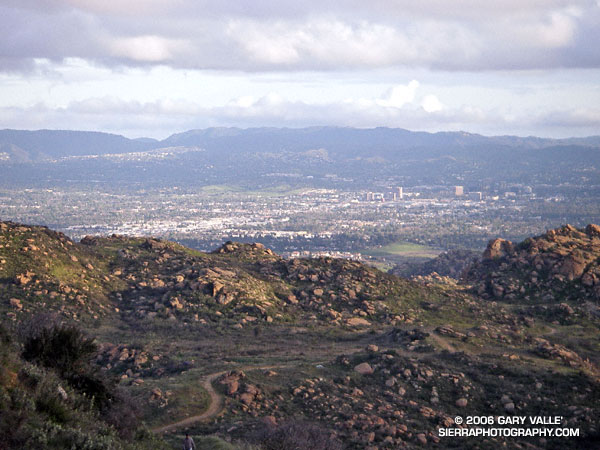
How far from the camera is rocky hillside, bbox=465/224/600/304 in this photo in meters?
42.0

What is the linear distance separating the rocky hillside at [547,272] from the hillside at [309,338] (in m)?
0.18

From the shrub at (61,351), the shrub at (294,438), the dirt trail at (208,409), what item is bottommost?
the dirt trail at (208,409)

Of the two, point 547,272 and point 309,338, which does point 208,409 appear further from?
point 547,272

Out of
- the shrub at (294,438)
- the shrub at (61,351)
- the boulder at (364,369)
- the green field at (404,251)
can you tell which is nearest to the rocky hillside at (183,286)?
the boulder at (364,369)

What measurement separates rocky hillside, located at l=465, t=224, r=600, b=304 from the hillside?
0.18m

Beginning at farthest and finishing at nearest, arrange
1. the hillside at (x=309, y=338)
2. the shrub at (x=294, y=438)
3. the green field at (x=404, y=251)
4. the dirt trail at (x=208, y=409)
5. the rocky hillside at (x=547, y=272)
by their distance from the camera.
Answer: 1. the green field at (x=404, y=251)
2. the rocky hillside at (x=547, y=272)
3. the hillside at (x=309, y=338)
4. the dirt trail at (x=208, y=409)
5. the shrub at (x=294, y=438)

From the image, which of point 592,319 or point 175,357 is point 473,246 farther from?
point 175,357

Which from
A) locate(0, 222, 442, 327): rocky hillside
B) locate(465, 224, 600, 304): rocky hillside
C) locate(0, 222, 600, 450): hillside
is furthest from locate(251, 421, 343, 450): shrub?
locate(465, 224, 600, 304): rocky hillside

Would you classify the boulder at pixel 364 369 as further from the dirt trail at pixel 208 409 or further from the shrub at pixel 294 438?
the shrub at pixel 294 438

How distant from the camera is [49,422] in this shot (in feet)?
35.5

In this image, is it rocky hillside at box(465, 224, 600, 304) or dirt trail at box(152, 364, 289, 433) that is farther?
rocky hillside at box(465, 224, 600, 304)

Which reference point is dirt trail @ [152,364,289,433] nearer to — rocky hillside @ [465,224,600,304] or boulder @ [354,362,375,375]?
boulder @ [354,362,375,375]

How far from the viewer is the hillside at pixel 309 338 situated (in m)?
19.7

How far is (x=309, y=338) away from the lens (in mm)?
32125
